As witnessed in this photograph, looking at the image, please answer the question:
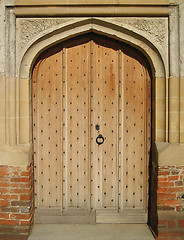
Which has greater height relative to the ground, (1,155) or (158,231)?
(1,155)

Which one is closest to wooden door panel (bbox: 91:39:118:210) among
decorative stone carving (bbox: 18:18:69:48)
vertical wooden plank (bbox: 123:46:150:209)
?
vertical wooden plank (bbox: 123:46:150:209)

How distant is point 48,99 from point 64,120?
375 mm

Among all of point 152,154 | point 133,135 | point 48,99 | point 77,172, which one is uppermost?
point 48,99

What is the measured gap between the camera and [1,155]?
3.83 meters

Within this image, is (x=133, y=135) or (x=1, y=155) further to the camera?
(x=133, y=135)

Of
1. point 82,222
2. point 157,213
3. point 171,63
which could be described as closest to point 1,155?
point 82,222

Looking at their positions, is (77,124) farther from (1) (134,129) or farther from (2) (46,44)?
(2) (46,44)

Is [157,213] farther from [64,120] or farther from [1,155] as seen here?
[1,155]

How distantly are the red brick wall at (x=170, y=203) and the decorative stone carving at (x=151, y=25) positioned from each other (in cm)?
170

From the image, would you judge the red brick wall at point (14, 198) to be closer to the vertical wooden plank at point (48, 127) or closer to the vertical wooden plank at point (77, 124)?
the vertical wooden plank at point (48, 127)

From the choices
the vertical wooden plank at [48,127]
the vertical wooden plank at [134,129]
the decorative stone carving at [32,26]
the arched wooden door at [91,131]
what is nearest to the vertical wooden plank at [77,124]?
the arched wooden door at [91,131]

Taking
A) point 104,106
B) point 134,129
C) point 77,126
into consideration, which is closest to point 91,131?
point 77,126

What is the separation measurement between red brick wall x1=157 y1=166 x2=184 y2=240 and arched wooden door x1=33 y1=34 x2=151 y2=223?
1.31ft

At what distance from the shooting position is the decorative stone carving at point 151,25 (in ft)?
12.6
